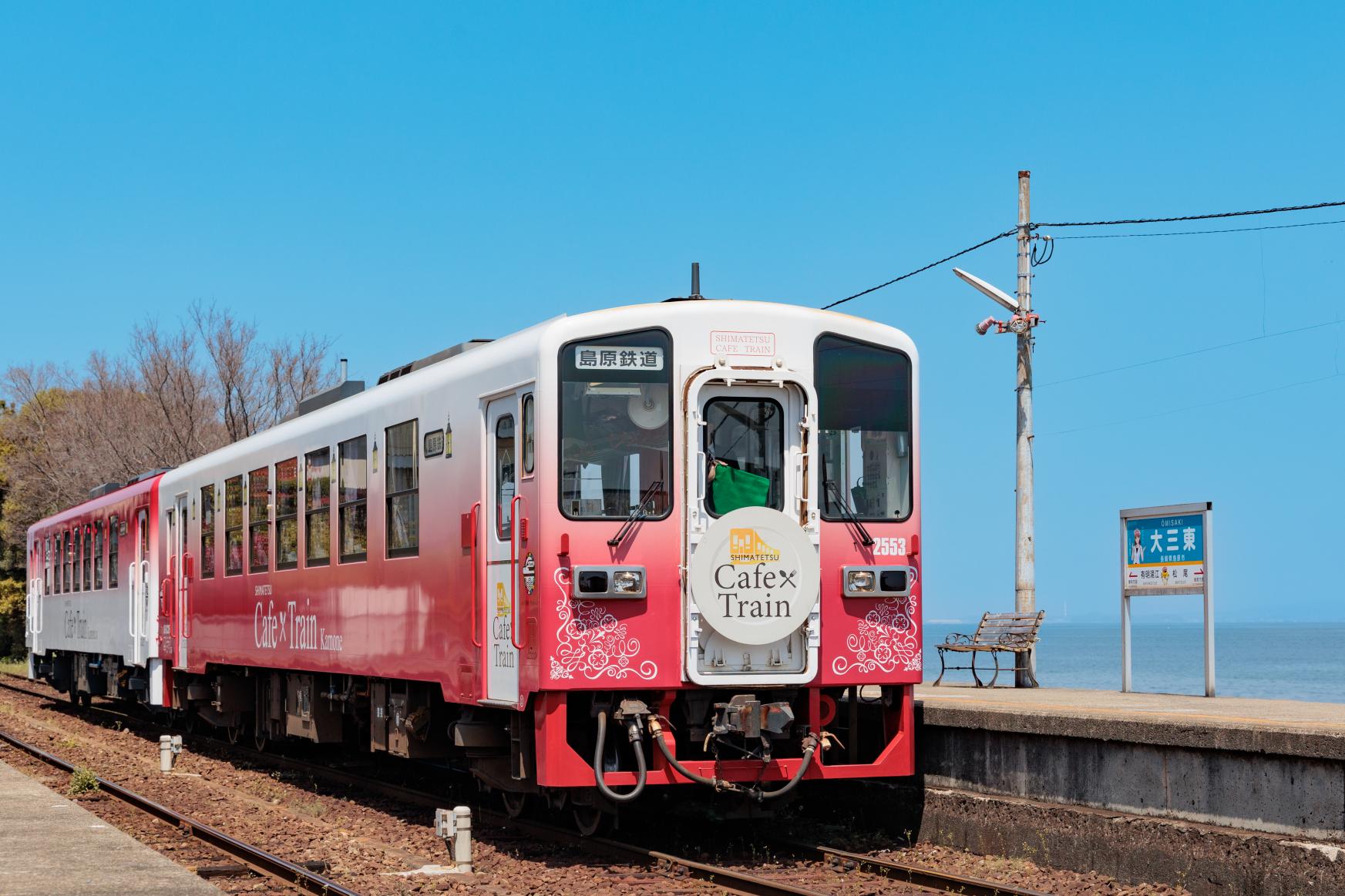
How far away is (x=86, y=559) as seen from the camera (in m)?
22.9

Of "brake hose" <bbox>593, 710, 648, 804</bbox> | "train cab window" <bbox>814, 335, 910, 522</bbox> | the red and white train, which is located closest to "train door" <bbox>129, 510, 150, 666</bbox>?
the red and white train

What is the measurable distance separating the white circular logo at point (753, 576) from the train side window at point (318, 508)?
15.4ft

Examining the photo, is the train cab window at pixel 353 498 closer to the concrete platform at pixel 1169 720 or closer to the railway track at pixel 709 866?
the railway track at pixel 709 866

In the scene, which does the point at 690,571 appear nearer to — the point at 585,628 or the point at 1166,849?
the point at 585,628

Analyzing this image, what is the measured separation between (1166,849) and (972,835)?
1.70 metres

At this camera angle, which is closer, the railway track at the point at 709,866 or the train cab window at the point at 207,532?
the railway track at the point at 709,866

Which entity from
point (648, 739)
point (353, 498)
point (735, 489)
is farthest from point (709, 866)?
point (353, 498)

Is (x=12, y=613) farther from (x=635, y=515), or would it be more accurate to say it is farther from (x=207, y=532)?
(x=635, y=515)

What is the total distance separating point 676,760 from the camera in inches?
366

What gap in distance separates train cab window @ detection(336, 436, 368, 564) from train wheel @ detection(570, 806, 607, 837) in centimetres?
287

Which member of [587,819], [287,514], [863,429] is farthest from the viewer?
[287,514]

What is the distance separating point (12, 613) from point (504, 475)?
138 ft

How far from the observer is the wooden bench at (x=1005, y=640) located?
16.8m

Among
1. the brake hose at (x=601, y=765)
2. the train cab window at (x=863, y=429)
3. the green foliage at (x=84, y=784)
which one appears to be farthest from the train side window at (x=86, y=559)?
the train cab window at (x=863, y=429)
